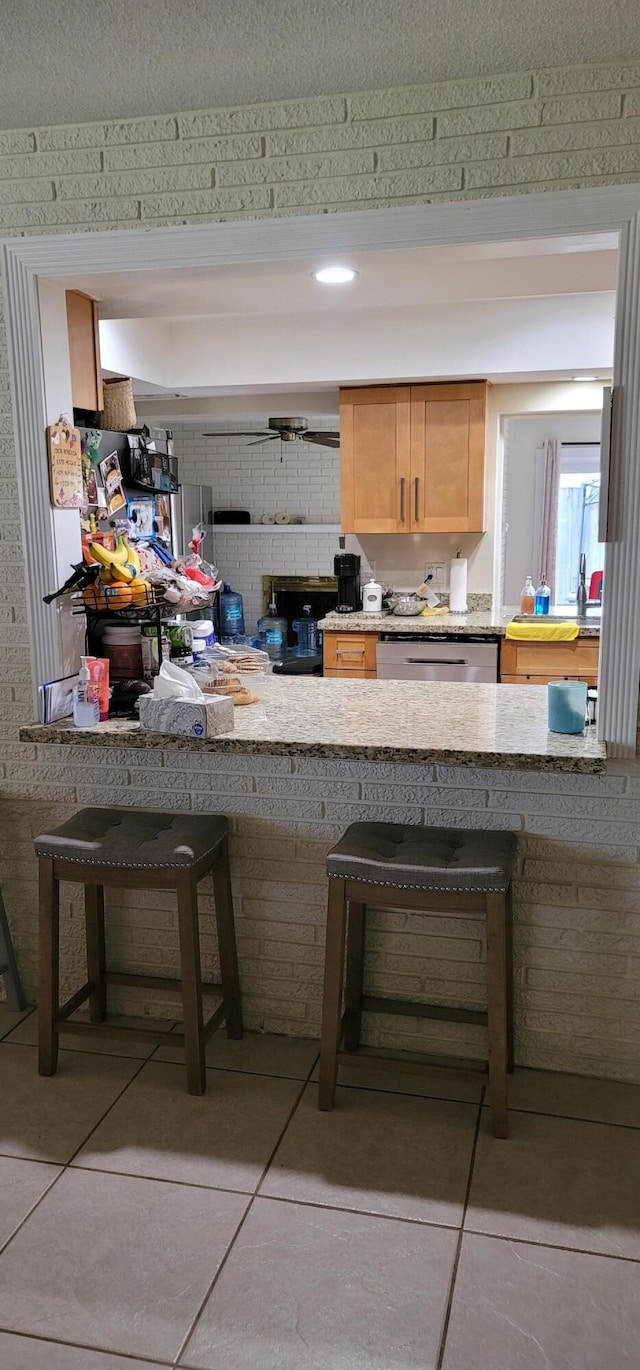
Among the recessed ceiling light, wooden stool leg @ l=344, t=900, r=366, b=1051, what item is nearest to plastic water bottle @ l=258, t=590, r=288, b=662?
the recessed ceiling light

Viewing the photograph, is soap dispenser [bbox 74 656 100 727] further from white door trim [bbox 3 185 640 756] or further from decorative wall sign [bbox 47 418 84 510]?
decorative wall sign [bbox 47 418 84 510]

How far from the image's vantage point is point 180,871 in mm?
2135

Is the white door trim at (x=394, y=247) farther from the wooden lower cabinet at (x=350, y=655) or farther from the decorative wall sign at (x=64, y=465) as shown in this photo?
the wooden lower cabinet at (x=350, y=655)

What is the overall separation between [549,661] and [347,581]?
1.30 metres

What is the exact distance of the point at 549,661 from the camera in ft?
14.9

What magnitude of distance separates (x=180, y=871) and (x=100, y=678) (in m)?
0.61

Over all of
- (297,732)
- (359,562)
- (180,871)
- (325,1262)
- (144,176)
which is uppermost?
(144,176)

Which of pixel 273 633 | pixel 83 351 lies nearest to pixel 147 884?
pixel 83 351

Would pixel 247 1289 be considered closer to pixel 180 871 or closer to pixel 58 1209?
pixel 58 1209

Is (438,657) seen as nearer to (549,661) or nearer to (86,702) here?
(549,661)

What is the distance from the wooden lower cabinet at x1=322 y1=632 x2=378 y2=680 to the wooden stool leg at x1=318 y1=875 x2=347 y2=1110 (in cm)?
283

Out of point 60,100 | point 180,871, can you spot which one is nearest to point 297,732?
point 180,871

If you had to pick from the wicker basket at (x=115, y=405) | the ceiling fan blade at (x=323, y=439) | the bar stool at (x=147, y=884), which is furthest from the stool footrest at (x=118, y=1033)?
the ceiling fan blade at (x=323, y=439)

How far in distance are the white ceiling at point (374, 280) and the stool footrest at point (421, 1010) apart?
6.10ft
